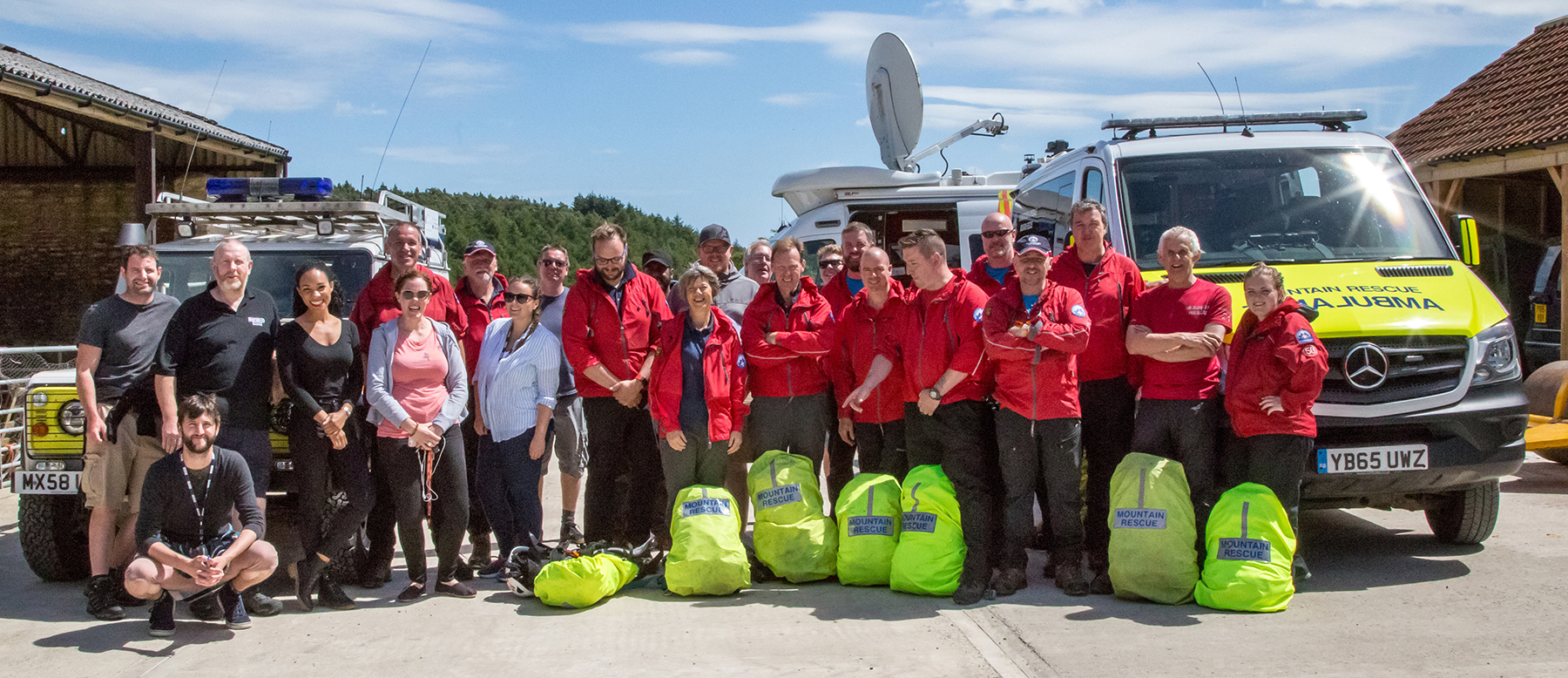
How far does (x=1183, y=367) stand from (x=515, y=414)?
3.47 m

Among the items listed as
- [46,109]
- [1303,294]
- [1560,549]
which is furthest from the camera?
[46,109]

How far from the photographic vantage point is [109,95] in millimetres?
14977

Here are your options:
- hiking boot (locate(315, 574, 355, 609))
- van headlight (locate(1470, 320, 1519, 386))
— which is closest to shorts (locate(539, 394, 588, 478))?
hiking boot (locate(315, 574, 355, 609))

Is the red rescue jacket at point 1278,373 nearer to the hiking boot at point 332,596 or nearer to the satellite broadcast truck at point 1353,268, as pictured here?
the satellite broadcast truck at point 1353,268

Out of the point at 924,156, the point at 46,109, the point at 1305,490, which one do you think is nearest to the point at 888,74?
the point at 924,156

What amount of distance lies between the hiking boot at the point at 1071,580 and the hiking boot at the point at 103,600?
4.67 metres

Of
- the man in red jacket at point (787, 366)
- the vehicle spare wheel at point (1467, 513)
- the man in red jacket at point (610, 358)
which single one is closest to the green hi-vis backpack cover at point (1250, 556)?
the vehicle spare wheel at point (1467, 513)

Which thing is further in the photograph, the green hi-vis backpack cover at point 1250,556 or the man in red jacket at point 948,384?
the man in red jacket at point 948,384

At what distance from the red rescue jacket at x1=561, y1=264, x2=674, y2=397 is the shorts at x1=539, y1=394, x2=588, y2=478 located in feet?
1.11

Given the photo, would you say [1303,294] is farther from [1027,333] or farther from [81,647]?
[81,647]

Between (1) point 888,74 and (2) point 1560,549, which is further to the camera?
(1) point 888,74

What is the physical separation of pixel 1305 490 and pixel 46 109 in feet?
68.5

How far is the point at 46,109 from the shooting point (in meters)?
19.1

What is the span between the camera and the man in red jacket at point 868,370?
5992mm
